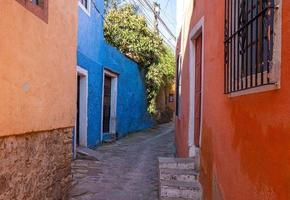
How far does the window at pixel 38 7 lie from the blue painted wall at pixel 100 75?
4.88 metres

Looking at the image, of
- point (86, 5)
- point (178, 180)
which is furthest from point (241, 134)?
point (86, 5)

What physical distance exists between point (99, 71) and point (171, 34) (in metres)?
12.2

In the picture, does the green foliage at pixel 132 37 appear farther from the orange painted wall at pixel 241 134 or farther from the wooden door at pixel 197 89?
the orange painted wall at pixel 241 134

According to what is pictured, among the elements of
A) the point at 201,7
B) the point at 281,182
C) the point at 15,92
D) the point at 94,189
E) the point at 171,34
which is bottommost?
the point at 94,189

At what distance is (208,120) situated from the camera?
5.21 m

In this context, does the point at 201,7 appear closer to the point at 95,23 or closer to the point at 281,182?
the point at 281,182

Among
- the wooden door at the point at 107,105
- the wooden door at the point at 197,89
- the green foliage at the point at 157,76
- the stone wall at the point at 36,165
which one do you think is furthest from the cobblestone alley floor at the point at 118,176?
the green foliage at the point at 157,76

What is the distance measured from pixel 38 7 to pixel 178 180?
3233 mm

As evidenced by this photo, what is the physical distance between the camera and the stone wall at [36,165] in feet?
13.2

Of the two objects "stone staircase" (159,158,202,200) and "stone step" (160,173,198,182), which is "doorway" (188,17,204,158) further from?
"stone step" (160,173,198,182)

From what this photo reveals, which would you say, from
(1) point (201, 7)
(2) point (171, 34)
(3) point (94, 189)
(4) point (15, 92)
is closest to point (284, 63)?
(4) point (15, 92)

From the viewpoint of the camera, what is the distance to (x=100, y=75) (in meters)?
13.0

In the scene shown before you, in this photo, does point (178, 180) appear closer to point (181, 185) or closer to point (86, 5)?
point (181, 185)

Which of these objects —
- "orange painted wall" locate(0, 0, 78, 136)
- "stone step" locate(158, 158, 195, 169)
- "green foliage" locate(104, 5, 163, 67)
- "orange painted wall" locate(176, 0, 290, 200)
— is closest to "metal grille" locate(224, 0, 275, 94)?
"orange painted wall" locate(176, 0, 290, 200)
